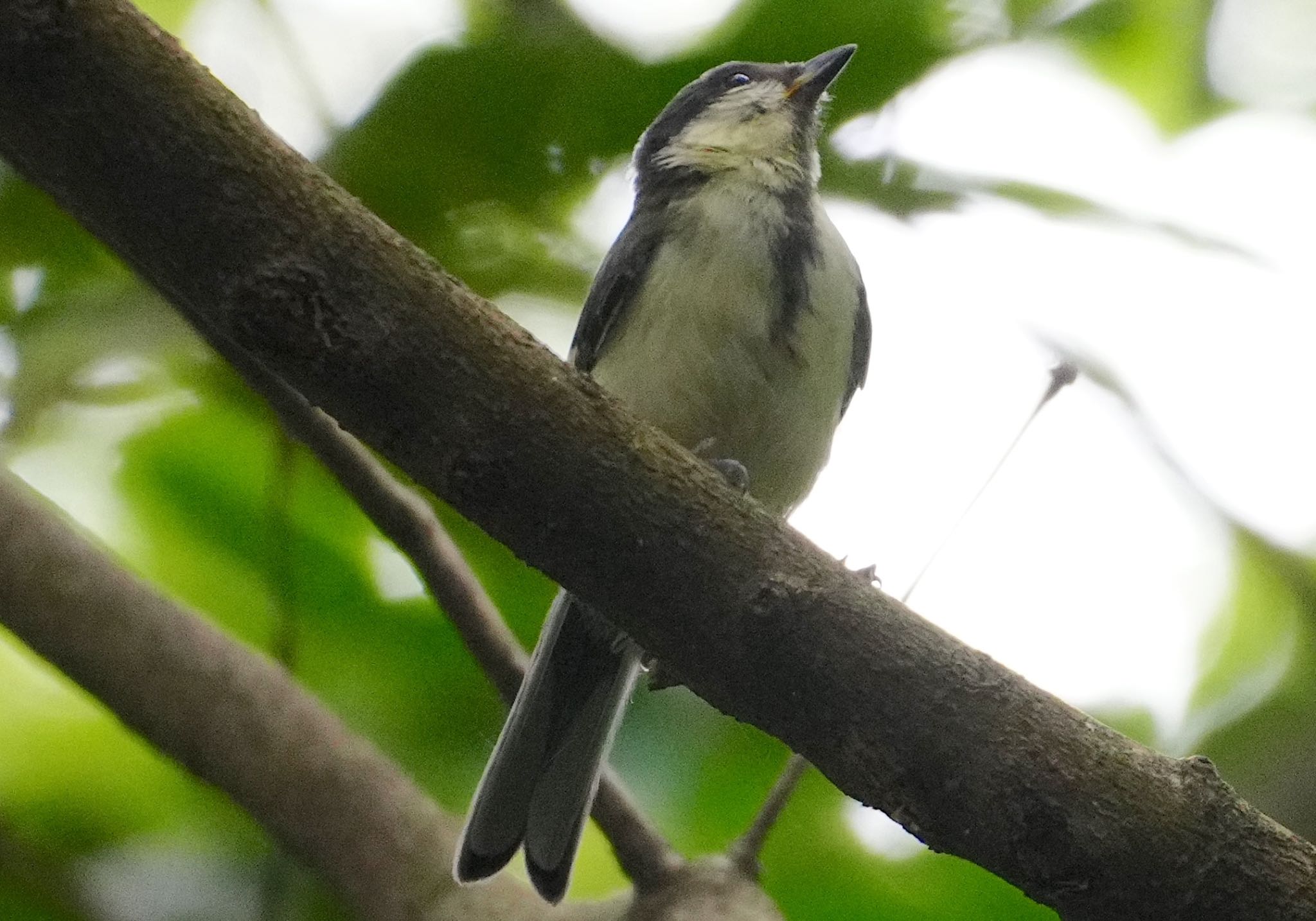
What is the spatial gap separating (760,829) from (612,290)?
1.20 meters

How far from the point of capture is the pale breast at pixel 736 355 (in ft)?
9.62

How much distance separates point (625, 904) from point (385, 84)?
5.60 feet

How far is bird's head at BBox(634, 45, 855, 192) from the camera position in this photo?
3.38m

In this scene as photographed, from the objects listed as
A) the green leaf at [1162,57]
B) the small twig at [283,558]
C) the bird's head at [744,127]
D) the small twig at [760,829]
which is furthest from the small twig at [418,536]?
the green leaf at [1162,57]

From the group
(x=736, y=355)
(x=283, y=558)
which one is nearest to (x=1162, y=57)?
(x=736, y=355)

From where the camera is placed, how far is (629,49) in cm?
324

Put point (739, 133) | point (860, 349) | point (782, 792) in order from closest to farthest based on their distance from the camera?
point (782, 792)
point (860, 349)
point (739, 133)

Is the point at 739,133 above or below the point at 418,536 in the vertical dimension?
above

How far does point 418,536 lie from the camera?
2545 millimetres

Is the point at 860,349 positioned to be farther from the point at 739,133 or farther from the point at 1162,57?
the point at 1162,57

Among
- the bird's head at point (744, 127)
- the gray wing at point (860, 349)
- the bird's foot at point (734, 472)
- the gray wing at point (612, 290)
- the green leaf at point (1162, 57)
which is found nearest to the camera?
the bird's foot at point (734, 472)

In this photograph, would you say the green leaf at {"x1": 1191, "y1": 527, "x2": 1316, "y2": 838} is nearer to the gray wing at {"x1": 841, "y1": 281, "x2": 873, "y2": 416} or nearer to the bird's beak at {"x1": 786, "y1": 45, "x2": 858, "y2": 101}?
the gray wing at {"x1": 841, "y1": 281, "x2": 873, "y2": 416}

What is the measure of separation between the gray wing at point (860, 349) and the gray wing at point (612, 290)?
18.8 inches

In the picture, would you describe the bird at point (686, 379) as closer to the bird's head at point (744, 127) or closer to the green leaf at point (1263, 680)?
the bird's head at point (744, 127)
